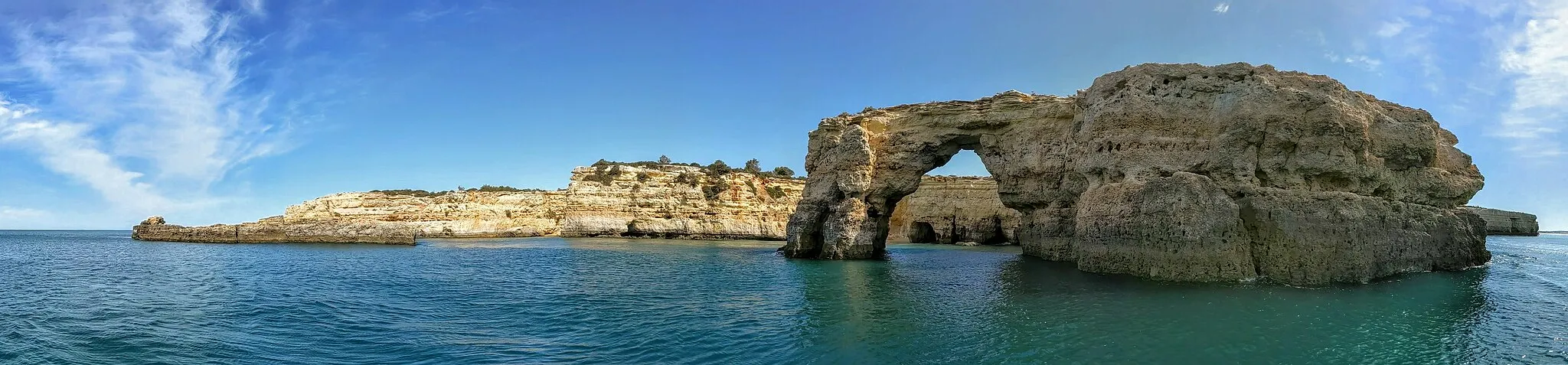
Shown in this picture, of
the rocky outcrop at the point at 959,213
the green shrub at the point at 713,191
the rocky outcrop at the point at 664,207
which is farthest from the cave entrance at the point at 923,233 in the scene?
the green shrub at the point at 713,191

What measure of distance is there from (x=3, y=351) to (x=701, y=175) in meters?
47.0

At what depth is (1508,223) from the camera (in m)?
68.8

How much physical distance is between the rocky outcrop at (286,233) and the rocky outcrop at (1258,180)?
121 ft

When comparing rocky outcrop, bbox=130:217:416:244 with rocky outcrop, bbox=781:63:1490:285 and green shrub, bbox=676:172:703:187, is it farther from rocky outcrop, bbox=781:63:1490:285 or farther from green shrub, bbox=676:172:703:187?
rocky outcrop, bbox=781:63:1490:285

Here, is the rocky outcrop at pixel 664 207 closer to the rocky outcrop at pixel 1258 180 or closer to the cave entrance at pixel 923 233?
the cave entrance at pixel 923 233

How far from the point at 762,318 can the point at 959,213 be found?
3848 cm

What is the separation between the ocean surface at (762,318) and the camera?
7922mm

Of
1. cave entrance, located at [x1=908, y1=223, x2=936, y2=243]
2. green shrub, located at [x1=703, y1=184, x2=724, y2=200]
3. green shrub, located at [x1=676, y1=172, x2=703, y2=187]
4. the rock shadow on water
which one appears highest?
green shrub, located at [x1=676, y1=172, x2=703, y2=187]

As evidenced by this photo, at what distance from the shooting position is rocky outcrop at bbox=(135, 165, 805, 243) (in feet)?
164

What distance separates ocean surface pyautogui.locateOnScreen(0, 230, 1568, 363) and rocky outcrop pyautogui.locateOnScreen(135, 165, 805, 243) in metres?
32.6

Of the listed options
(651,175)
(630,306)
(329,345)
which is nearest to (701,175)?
(651,175)

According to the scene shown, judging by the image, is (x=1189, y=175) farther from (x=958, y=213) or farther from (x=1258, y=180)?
(x=958, y=213)

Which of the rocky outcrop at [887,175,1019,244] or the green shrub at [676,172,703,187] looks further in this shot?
the green shrub at [676,172,703,187]

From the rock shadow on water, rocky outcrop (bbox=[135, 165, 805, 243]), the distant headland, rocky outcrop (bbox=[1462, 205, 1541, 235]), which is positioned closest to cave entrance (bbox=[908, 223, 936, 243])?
rocky outcrop (bbox=[135, 165, 805, 243])
